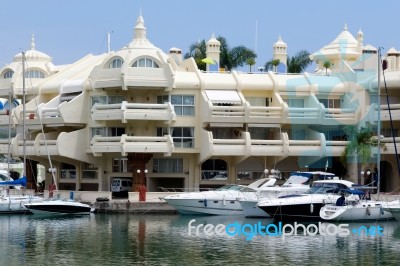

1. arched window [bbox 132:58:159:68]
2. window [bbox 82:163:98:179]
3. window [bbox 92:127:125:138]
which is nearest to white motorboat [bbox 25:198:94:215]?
window [bbox 92:127:125:138]

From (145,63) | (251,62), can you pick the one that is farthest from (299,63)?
(145,63)

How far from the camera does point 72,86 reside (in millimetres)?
88750

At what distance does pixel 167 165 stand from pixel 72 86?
10.4 meters

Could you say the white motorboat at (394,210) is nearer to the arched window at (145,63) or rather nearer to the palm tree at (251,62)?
the arched window at (145,63)

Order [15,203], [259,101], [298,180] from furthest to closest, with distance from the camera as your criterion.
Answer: [259,101] < [15,203] < [298,180]

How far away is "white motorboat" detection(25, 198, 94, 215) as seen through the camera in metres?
74.2

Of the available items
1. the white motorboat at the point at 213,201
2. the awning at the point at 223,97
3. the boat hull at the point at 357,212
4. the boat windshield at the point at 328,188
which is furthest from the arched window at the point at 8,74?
the boat hull at the point at 357,212

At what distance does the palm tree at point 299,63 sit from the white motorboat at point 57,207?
3691 centimetres

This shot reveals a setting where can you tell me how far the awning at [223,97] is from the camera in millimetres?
85312

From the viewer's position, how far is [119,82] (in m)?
84.0

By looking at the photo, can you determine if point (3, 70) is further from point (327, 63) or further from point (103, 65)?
point (327, 63)

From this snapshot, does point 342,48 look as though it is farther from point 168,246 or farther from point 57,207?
point 168,246

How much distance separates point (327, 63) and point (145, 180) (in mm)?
21251

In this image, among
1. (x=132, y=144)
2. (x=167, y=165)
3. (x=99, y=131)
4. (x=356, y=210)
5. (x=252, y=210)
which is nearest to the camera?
(x=356, y=210)
